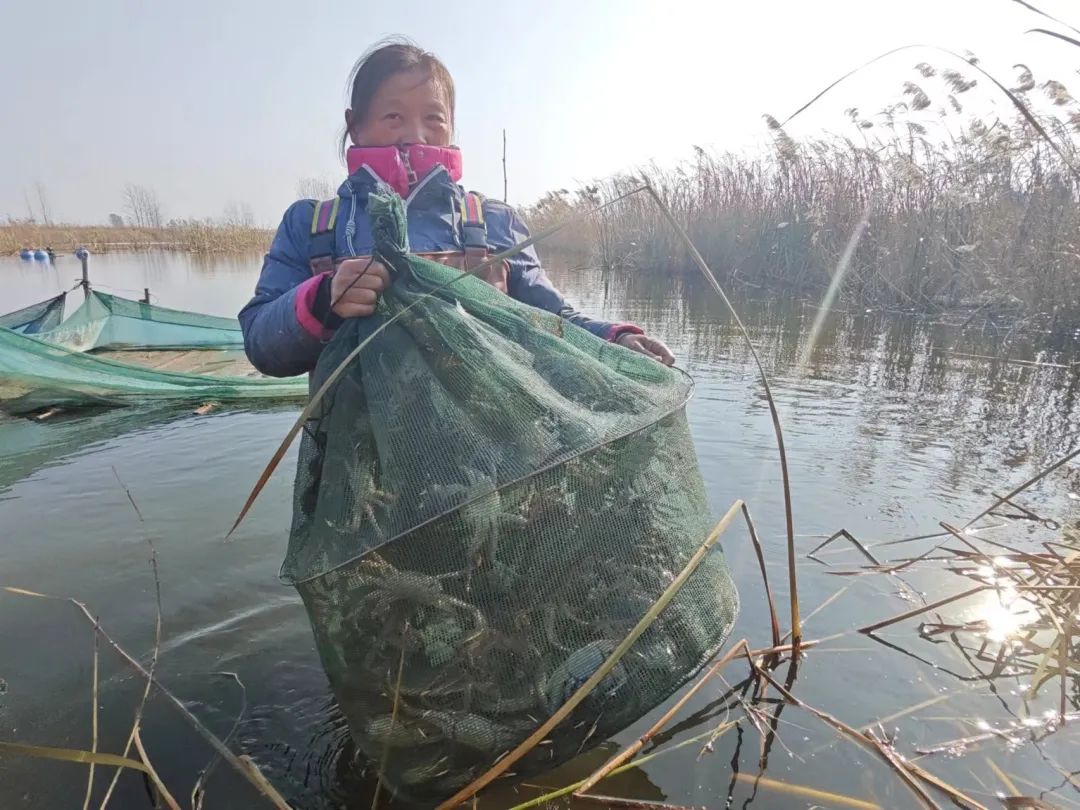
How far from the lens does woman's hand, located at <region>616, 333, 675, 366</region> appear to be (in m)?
1.92

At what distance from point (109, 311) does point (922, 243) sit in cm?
1147

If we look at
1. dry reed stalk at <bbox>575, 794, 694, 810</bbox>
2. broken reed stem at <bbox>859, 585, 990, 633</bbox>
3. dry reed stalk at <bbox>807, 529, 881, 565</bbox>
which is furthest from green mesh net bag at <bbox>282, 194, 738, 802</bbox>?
dry reed stalk at <bbox>807, 529, 881, 565</bbox>

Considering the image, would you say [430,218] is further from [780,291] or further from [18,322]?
[780,291]

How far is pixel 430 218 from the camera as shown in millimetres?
1974

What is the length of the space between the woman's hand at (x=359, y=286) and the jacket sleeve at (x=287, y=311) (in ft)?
0.42

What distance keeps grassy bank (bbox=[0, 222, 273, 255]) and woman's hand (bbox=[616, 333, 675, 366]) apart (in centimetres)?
4195

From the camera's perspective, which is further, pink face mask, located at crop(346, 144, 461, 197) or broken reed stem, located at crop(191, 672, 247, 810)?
pink face mask, located at crop(346, 144, 461, 197)

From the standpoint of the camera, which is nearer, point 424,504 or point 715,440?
point 424,504

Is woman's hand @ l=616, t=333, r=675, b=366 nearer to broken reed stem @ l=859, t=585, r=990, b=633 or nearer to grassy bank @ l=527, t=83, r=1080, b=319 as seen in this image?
broken reed stem @ l=859, t=585, r=990, b=633

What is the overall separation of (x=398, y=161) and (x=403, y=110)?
0.20 meters

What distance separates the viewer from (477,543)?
120 centimetres

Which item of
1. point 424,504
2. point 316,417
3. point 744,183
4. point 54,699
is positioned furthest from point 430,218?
point 744,183

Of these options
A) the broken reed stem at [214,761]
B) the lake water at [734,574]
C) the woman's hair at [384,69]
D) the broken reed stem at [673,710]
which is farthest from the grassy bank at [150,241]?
the broken reed stem at [673,710]

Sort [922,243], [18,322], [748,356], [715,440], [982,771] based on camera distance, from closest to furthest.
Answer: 1. [982,771]
2. [715,440]
3. [748,356]
4. [18,322]
5. [922,243]
